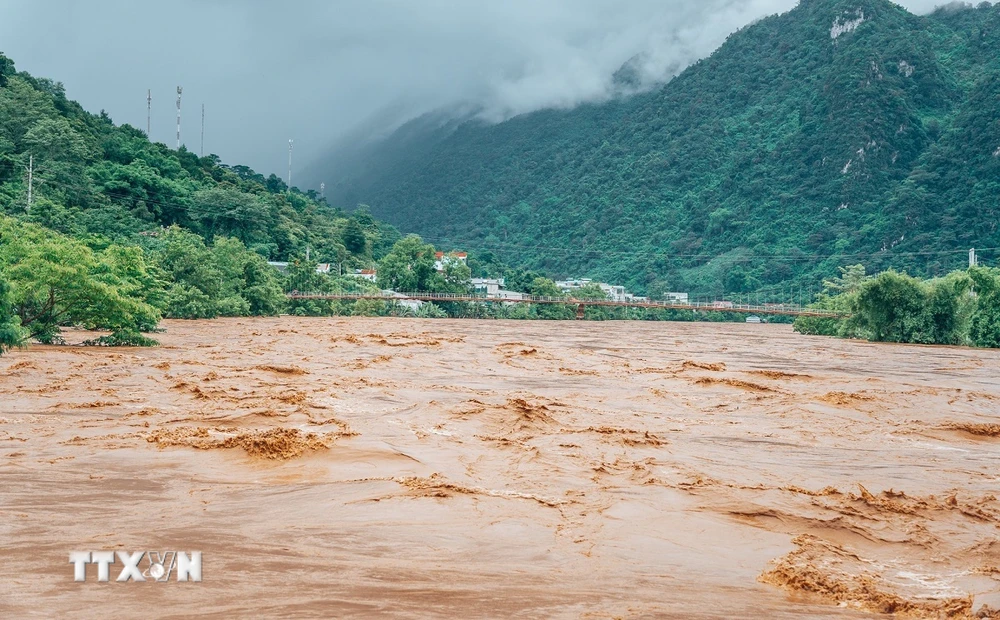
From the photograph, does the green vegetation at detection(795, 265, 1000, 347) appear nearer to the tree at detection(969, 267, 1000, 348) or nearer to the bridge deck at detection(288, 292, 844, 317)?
the tree at detection(969, 267, 1000, 348)

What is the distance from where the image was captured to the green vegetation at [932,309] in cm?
3841

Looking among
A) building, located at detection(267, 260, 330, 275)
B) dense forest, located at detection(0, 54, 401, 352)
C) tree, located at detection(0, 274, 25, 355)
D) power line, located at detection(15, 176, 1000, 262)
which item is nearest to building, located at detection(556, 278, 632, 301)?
power line, located at detection(15, 176, 1000, 262)

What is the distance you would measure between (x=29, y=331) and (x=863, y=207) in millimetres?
96961

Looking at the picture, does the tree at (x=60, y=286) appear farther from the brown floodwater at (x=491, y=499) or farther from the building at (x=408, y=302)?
the building at (x=408, y=302)

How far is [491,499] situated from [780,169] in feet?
383

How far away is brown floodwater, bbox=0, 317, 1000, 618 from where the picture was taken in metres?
5.25

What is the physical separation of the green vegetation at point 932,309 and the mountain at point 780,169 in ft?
138

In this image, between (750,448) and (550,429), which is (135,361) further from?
(750,448)

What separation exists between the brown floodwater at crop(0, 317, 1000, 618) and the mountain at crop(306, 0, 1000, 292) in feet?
252

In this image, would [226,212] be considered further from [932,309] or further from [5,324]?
[5,324]

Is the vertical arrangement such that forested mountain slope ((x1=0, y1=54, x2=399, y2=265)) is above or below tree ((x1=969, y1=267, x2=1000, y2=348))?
above

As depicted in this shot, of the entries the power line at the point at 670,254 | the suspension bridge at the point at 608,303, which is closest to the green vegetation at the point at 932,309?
the suspension bridge at the point at 608,303

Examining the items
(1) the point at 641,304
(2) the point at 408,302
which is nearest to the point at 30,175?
(2) the point at 408,302

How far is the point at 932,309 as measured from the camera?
134 feet
